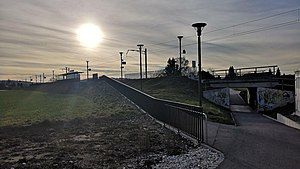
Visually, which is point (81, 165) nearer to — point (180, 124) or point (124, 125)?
point (180, 124)

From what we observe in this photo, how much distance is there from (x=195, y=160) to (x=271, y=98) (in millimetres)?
33364

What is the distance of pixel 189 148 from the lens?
11.1 meters

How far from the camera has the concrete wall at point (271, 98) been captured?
38.8 metres

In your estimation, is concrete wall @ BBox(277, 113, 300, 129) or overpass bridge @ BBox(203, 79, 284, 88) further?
overpass bridge @ BBox(203, 79, 284, 88)

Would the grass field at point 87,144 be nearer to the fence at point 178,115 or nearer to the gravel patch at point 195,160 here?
the gravel patch at point 195,160

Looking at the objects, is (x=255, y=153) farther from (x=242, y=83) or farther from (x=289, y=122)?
(x=242, y=83)

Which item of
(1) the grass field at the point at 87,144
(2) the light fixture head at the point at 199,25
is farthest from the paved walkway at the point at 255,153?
(2) the light fixture head at the point at 199,25

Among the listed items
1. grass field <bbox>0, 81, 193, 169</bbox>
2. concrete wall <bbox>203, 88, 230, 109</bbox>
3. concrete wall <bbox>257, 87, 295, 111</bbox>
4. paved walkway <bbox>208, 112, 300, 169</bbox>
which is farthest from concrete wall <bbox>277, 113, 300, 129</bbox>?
concrete wall <bbox>203, 88, 230, 109</bbox>

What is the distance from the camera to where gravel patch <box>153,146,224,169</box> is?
8766 mm

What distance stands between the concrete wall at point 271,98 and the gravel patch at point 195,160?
31556 millimetres

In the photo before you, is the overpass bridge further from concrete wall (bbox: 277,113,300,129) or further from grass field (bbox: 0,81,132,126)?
grass field (bbox: 0,81,132,126)

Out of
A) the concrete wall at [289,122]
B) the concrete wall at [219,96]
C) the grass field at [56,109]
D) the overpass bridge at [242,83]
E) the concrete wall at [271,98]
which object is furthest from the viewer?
the concrete wall at [219,96]

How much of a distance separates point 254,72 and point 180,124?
35.5 metres

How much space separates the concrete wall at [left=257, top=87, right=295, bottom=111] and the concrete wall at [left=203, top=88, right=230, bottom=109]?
3.98 m
